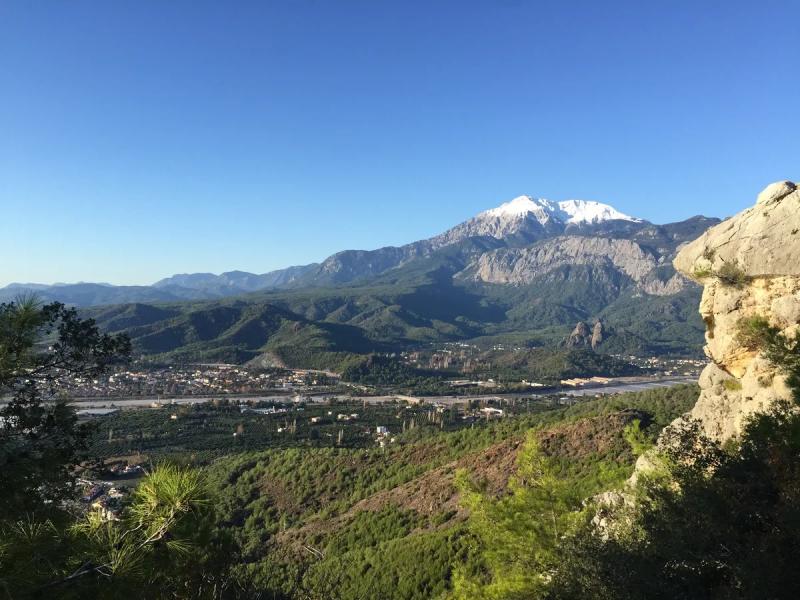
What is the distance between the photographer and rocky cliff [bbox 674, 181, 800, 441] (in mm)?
13930

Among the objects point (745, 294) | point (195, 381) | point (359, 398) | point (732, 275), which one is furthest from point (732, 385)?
point (195, 381)

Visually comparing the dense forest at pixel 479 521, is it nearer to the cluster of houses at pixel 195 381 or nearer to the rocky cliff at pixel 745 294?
the rocky cliff at pixel 745 294

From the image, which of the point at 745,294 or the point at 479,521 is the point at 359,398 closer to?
the point at 479,521

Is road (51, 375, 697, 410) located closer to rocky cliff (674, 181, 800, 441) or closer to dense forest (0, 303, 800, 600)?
rocky cliff (674, 181, 800, 441)

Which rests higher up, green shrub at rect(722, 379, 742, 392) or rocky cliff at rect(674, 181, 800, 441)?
rocky cliff at rect(674, 181, 800, 441)

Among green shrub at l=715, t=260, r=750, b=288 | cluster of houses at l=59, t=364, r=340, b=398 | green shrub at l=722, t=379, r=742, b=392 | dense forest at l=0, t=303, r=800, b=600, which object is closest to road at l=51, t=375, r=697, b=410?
cluster of houses at l=59, t=364, r=340, b=398

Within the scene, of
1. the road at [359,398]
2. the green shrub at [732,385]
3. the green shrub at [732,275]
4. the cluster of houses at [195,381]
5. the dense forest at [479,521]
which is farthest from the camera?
the cluster of houses at [195,381]

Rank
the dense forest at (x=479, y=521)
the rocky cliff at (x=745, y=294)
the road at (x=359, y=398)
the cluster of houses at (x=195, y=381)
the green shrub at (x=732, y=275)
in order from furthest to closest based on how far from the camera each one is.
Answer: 1. the cluster of houses at (x=195, y=381)
2. the road at (x=359, y=398)
3. the green shrub at (x=732, y=275)
4. the rocky cliff at (x=745, y=294)
5. the dense forest at (x=479, y=521)

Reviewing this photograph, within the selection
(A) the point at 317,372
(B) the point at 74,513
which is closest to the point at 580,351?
(A) the point at 317,372

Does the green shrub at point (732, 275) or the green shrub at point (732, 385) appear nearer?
the green shrub at point (732, 275)

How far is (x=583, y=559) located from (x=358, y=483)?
3362 cm

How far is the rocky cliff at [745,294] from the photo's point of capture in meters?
13.9

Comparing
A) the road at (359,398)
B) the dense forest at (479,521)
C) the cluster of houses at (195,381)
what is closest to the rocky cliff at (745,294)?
the dense forest at (479,521)

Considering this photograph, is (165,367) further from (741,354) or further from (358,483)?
(741,354)
